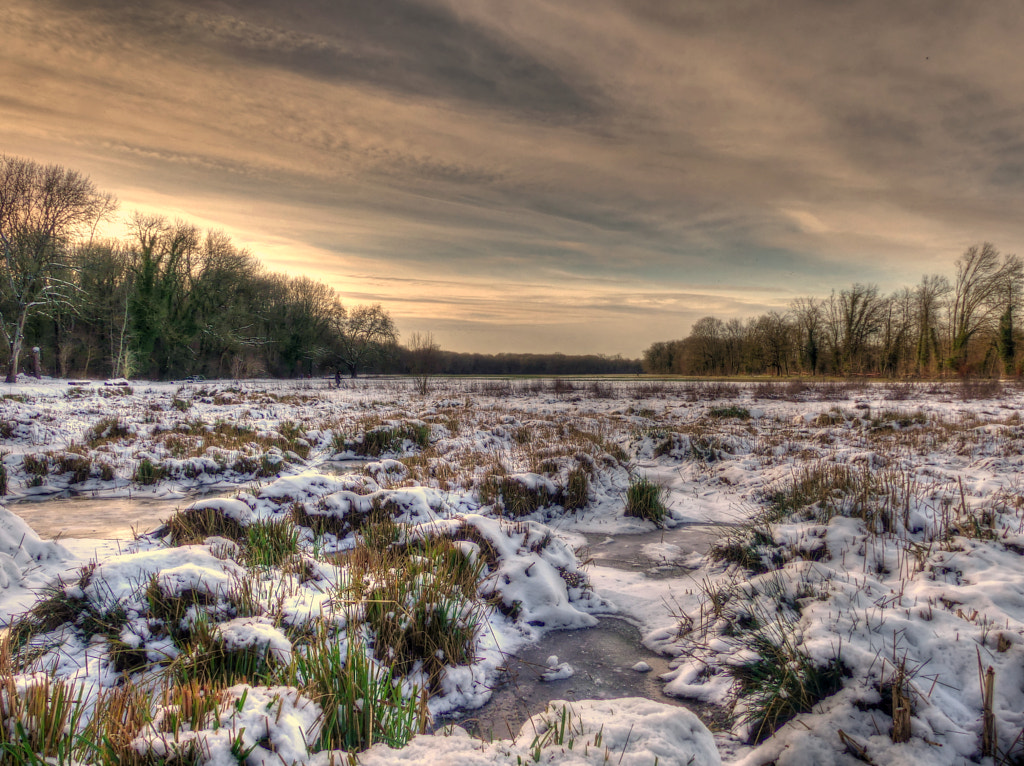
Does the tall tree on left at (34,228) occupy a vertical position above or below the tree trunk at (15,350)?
above

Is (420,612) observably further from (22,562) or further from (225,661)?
(22,562)

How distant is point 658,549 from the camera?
6.27m

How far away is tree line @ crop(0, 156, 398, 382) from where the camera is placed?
82.3ft

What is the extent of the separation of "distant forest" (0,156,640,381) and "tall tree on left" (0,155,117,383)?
0.05 m

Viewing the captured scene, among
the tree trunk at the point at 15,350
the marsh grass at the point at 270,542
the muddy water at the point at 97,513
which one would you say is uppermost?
the tree trunk at the point at 15,350

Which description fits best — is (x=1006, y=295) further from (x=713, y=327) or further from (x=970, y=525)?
(x=970, y=525)

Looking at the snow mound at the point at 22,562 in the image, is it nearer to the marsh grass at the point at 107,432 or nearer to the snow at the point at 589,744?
the snow at the point at 589,744

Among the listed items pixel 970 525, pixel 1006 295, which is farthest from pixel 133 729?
pixel 1006 295

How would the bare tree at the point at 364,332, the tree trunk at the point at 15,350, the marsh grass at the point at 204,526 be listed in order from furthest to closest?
the bare tree at the point at 364,332, the tree trunk at the point at 15,350, the marsh grass at the point at 204,526

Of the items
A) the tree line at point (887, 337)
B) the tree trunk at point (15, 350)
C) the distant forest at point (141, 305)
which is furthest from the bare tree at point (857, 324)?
the tree trunk at point (15, 350)

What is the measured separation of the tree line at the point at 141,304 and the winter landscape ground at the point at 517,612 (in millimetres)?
23762

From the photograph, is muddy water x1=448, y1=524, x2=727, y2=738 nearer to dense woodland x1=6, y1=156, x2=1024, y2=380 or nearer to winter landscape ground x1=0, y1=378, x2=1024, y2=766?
winter landscape ground x1=0, y1=378, x2=1024, y2=766

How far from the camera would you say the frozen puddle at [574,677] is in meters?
3.05

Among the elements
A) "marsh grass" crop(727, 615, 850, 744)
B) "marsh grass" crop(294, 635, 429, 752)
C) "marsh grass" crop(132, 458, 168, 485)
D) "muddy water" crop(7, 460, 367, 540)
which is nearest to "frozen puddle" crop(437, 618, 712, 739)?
"marsh grass" crop(727, 615, 850, 744)
